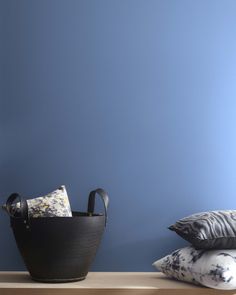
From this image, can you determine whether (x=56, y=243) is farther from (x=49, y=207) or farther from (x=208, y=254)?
(x=208, y=254)

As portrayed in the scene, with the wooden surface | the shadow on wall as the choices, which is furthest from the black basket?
the shadow on wall

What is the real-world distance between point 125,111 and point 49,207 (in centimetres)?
57

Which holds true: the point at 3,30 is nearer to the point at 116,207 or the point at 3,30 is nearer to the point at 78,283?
the point at 116,207

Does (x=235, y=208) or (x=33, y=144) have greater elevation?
(x=33, y=144)

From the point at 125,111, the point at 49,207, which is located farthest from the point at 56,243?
the point at 125,111

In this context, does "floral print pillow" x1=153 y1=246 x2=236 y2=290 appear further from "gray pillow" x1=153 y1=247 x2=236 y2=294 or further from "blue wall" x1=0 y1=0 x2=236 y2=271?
"blue wall" x1=0 y1=0 x2=236 y2=271

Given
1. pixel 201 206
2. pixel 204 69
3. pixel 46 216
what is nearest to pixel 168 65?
pixel 204 69

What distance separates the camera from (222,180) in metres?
2.32

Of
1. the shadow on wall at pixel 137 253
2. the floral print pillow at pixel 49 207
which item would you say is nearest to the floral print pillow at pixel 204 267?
the shadow on wall at pixel 137 253

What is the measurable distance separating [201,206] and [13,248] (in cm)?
82

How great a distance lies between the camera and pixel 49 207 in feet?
6.61

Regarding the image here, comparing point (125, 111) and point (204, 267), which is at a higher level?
point (125, 111)

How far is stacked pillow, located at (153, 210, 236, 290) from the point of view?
1.79 metres

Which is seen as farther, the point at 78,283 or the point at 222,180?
the point at 222,180
